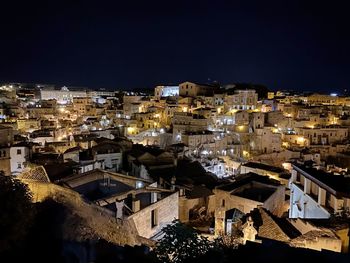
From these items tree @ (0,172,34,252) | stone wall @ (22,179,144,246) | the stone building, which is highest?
tree @ (0,172,34,252)

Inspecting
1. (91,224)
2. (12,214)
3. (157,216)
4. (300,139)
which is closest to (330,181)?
(157,216)

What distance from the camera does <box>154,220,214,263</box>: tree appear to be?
743 cm

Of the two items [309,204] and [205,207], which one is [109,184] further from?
[309,204]

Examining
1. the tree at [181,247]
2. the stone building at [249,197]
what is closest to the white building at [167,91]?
the stone building at [249,197]

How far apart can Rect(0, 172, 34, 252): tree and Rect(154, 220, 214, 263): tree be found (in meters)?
4.54

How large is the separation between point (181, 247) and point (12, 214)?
5.35m

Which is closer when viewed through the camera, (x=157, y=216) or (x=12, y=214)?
(x=12, y=214)

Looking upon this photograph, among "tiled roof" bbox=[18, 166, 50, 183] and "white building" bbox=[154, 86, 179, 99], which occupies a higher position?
"white building" bbox=[154, 86, 179, 99]

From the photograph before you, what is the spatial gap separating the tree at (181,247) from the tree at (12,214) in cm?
454

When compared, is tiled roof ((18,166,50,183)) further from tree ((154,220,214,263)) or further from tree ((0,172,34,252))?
tree ((154,220,214,263))

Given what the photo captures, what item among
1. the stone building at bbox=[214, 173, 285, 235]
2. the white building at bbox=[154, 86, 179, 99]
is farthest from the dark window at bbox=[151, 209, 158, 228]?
the white building at bbox=[154, 86, 179, 99]

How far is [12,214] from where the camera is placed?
10.0 meters

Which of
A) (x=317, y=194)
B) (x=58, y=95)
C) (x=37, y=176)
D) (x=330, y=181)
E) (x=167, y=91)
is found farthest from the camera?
(x=58, y=95)

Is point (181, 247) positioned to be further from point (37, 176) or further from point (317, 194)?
point (37, 176)
